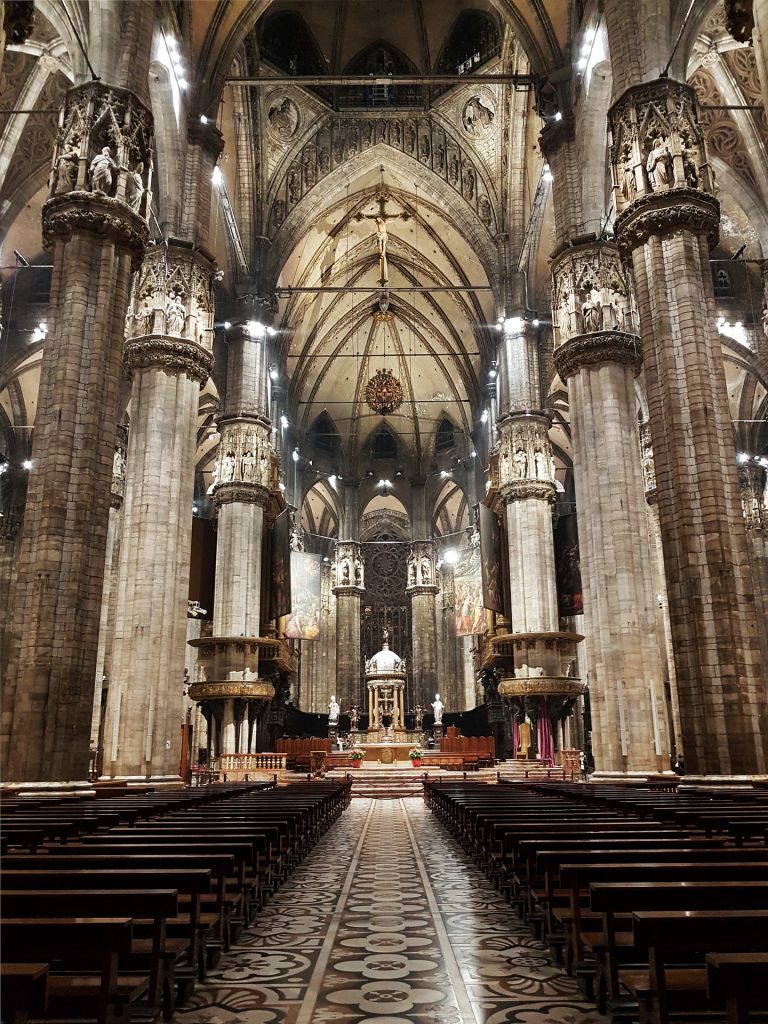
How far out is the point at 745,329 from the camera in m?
26.0

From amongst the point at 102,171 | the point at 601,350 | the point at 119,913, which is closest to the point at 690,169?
the point at 601,350

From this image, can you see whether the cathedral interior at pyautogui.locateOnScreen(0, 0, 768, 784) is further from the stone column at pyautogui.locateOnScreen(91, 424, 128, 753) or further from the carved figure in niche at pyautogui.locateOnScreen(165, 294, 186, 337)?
the stone column at pyautogui.locateOnScreen(91, 424, 128, 753)

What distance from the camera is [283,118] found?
2973cm

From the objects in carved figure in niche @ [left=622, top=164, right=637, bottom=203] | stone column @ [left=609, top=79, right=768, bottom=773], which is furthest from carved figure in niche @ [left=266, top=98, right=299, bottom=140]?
carved figure in niche @ [left=622, top=164, right=637, bottom=203]

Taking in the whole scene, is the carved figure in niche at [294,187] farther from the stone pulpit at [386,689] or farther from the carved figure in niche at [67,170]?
the stone pulpit at [386,689]

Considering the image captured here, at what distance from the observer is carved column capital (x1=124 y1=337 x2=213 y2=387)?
18094 millimetres

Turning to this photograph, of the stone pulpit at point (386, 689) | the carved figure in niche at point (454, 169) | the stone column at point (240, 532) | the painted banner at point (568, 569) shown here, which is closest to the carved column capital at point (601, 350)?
the painted banner at point (568, 569)

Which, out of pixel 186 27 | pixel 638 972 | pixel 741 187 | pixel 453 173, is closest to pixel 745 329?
pixel 741 187

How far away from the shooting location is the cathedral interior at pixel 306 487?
3.81m

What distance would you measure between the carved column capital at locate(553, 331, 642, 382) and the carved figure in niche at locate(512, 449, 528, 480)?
8899 millimetres

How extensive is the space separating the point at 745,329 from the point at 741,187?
568 centimetres

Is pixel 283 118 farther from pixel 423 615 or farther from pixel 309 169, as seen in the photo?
pixel 423 615

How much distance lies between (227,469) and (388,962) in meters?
23.7

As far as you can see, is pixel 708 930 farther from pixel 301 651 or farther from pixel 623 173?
pixel 301 651
